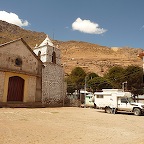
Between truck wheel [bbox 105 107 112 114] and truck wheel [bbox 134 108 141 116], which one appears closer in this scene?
truck wheel [bbox 134 108 141 116]

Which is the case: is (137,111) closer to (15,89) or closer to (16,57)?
(15,89)

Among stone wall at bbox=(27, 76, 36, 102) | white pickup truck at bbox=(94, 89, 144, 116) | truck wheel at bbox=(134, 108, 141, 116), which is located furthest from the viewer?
stone wall at bbox=(27, 76, 36, 102)

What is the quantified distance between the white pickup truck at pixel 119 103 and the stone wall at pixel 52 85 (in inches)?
296

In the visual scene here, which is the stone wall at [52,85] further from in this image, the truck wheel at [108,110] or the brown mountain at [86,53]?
the brown mountain at [86,53]

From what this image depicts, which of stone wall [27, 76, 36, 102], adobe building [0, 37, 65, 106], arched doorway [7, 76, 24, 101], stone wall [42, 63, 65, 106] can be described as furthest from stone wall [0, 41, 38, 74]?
stone wall [42, 63, 65, 106]

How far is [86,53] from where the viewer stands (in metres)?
134

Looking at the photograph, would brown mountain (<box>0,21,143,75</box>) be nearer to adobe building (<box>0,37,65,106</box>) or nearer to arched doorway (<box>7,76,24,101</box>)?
adobe building (<box>0,37,65,106</box>)

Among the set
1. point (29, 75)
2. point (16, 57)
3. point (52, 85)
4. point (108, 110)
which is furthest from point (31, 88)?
point (108, 110)

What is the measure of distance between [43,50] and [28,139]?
22.3 meters

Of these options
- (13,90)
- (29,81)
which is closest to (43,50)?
(29,81)

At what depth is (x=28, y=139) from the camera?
813cm

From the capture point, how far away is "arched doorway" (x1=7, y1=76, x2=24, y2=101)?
978 inches

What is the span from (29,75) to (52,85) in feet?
13.2

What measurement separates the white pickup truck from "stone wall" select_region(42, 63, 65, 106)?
7.51 metres
